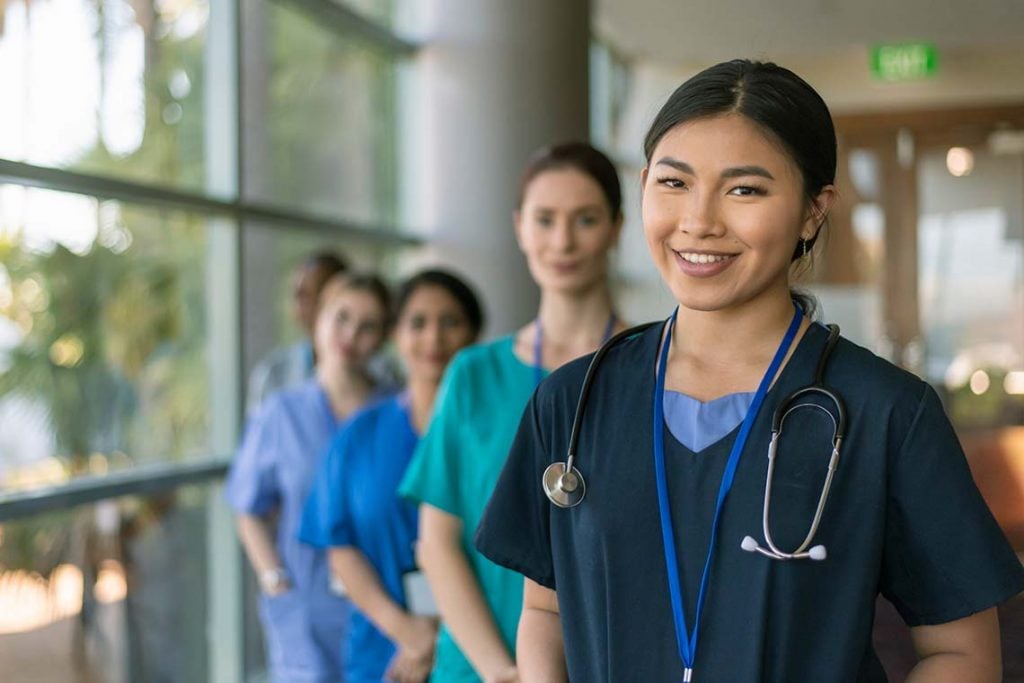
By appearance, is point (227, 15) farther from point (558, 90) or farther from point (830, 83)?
point (830, 83)

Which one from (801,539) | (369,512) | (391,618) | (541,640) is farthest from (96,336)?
(801,539)

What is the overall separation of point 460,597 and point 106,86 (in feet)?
7.11

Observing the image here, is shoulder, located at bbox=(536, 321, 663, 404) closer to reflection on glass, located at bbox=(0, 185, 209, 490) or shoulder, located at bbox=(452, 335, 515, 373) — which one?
shoulder, located at bbox=(452, 335, 515, 373)

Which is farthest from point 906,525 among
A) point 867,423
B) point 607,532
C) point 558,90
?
point 558,90

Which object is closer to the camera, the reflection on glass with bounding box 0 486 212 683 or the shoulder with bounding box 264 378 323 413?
the reflection on glass with bounding box 0 486 212 683

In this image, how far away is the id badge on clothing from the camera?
2.40m

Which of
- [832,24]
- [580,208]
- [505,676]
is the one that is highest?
[832,24]

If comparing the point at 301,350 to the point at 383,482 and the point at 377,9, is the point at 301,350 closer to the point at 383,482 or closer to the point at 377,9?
the point at 383,482

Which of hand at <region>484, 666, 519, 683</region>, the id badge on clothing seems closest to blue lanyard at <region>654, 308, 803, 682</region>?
hand at <region>484, 666, 519, 683</region>

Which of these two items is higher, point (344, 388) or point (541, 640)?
point (344, 388)

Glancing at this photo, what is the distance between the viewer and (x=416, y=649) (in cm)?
245

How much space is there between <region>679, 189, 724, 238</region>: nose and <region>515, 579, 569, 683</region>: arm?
1.29 feet

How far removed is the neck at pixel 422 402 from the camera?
2.66 meters

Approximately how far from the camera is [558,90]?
15.9ft
